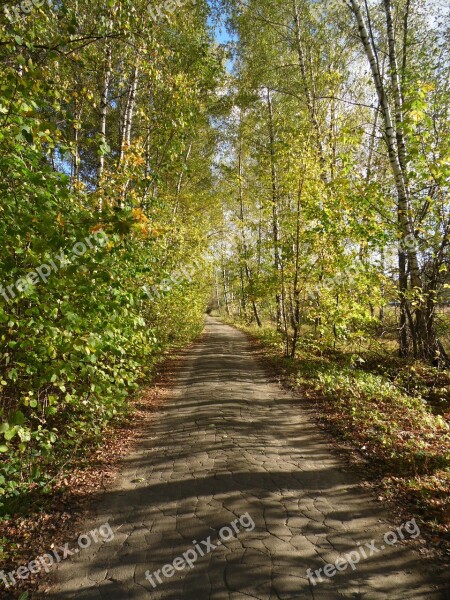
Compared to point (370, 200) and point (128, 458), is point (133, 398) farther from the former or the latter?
point (370, 200)

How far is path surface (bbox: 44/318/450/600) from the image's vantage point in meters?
3.16

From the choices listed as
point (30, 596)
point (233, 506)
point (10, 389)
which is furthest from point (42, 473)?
point (233, 506)

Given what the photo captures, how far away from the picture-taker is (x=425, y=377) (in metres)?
8.60
